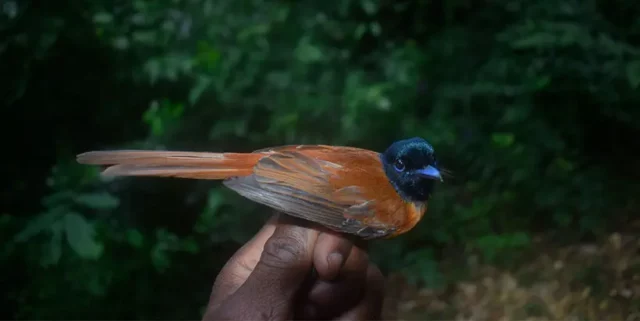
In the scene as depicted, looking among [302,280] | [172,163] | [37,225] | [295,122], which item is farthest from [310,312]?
[37,225]

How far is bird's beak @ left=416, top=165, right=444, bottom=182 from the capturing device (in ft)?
3.77

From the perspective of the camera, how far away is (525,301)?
1.42 meters

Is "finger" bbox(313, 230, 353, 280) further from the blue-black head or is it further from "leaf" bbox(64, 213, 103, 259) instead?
"leaf" bbox(64, 213, 103, 259)

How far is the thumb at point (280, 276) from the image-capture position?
116cm

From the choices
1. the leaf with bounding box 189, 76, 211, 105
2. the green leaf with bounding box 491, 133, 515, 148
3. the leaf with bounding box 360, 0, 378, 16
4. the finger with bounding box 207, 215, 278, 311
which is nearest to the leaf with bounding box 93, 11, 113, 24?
the leaf with bounding box 189, 76, 211, 105

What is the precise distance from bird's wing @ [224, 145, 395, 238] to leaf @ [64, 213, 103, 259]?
3.24 feet

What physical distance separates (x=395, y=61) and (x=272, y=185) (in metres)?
1.25

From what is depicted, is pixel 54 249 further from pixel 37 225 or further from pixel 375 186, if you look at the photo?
pixel 375 186

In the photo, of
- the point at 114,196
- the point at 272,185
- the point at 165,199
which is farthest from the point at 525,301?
the point at 114,196

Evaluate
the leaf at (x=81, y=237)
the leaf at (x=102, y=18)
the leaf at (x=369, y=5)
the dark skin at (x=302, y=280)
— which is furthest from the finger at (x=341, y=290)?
the leaf at (x=102, y=18)

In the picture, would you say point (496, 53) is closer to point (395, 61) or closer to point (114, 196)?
point (395, 61)

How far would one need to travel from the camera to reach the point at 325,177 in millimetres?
1156

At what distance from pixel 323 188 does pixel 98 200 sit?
1.17 m

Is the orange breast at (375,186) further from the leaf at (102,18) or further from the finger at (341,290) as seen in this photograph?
the leaf at (102,18)
